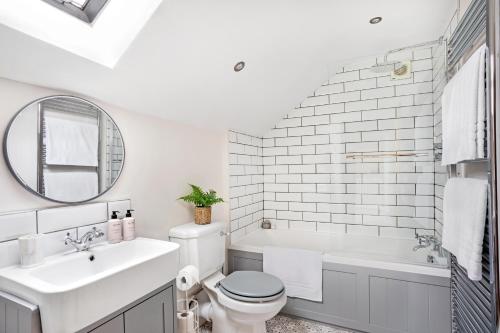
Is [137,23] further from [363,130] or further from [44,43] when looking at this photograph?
[363,130]

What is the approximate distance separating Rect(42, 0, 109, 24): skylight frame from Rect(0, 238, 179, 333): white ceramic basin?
51.1 inches

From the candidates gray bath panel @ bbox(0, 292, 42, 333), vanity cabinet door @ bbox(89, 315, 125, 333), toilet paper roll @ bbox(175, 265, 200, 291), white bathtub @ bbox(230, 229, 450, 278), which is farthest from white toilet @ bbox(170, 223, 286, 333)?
gray bath panel @ bbox(0, 292, 42, 333)

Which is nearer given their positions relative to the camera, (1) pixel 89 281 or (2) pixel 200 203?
(1) pixel 89 281

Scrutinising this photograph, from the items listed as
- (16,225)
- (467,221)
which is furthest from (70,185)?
(467,221)

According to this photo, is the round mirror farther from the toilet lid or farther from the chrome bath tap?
the chrome bath tap

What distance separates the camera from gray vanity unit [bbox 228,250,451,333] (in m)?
2.09

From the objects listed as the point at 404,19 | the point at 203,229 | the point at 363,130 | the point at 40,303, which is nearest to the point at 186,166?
the point at 203,229

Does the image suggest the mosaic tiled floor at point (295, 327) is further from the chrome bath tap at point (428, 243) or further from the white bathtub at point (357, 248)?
the chrome bath tap at point (428, 243)

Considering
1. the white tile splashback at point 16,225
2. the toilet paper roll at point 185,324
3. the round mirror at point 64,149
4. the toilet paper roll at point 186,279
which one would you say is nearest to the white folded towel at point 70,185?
the round mirror at point 64,149

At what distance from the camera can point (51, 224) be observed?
4.80 feet

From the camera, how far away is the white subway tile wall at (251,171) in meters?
2.98

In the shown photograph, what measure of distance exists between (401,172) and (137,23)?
2438 mm

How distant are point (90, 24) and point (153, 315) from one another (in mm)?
1638

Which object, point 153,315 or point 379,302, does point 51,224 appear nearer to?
point 153,315
